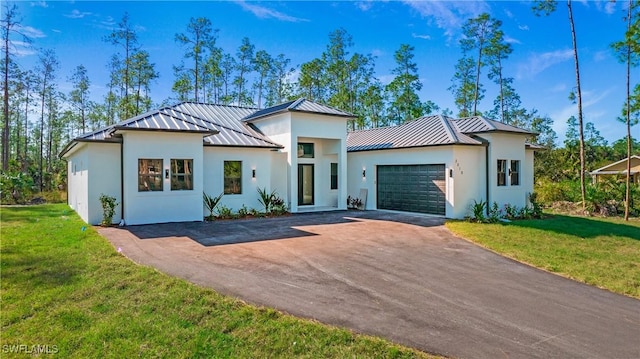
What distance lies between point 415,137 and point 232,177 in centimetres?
848

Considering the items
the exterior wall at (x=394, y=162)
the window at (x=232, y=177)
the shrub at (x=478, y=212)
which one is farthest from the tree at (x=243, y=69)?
the shrub at (x=478, y=212)

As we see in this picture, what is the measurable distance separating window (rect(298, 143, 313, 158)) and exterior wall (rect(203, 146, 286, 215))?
5.92 feet

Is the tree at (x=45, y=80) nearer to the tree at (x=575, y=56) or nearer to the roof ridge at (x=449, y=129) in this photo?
the roof ridge at (x=449, y=129)

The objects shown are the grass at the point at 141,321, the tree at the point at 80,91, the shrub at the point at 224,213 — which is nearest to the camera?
the grass at the point at 141,321

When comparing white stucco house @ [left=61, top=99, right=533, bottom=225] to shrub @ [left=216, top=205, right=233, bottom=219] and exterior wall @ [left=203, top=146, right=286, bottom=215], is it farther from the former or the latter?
shrub @ [left=216, top=205, right=233, bottom=219]

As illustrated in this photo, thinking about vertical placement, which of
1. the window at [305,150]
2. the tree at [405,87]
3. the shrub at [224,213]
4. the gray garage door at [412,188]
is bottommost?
the shrub at [224,213]

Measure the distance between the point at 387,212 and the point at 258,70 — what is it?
77.4 feet

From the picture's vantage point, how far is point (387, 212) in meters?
17.5

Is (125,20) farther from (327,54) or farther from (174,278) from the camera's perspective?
(174,278)

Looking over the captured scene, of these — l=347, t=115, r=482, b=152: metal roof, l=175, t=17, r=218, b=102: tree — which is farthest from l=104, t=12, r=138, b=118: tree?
l=347, t=115, r=482, b=152: metal roof

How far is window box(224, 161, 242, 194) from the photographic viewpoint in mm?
15758

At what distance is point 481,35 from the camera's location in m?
30.7

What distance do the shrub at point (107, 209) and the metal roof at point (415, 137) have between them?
11387 mm

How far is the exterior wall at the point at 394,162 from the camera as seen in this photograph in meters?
15.3
